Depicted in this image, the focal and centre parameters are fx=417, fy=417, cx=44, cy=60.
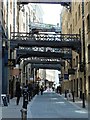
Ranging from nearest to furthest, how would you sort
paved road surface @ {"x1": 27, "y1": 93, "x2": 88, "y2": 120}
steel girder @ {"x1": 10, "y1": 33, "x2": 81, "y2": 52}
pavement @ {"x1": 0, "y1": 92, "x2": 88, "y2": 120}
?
paved road surface @ {"x1": 27, "y1": 93, "x2": 88, "y2": 120}, pavement @ {"x1": 0, "y1": 92, "x2": 88, "y2": 120}, steel girder @ {"x1": 10, "y1": 33, "x2": 81, "y2": 52}

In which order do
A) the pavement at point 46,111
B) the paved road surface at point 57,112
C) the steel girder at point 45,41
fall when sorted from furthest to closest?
the steel girder at point 45,41 < the pavement at point 46,111 < the paved road surface at point 57,112

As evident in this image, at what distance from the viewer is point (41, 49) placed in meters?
52.7

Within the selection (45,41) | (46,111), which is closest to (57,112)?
(46,111)

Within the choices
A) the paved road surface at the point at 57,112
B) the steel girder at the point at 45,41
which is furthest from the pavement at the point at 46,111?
the steel girder at the point at 45,41

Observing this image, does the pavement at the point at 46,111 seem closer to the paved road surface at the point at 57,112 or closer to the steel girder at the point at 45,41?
the paved road surface at the point at 57,112

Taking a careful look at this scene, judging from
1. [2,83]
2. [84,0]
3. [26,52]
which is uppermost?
[84,0]

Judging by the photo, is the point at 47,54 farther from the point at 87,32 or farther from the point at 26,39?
the point at 87,32

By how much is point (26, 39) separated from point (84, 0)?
7.97 meters

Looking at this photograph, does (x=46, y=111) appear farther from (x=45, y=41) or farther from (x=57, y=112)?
(x=45, y=41)

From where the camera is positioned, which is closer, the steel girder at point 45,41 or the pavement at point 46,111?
the pavement at point 46,111

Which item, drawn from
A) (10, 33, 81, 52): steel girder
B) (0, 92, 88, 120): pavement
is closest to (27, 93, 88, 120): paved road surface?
(0, 92, 88, 120): pavement

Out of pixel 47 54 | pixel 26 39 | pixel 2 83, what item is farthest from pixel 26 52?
pixel 2 83

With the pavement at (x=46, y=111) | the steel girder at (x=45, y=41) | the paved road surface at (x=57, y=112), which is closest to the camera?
the paved road surface at (x=57, y=112)

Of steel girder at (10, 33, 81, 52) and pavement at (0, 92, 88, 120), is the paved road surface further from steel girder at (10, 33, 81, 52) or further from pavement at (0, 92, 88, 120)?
steel girder at (10, 33, 81, 52)
